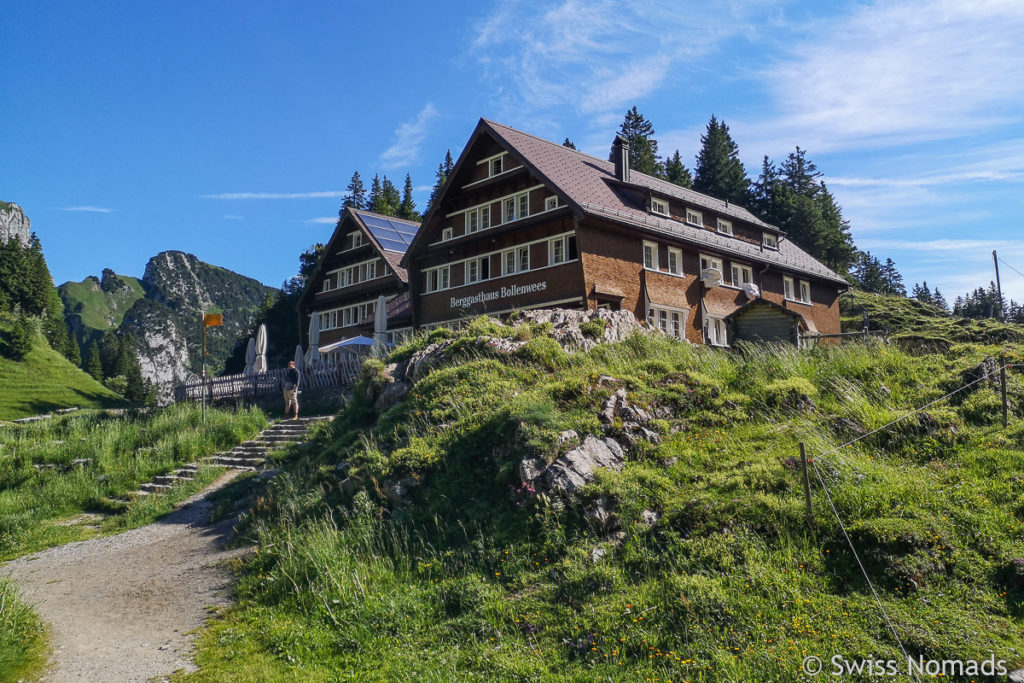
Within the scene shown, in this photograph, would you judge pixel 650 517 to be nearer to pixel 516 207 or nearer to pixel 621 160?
pixel 516 207

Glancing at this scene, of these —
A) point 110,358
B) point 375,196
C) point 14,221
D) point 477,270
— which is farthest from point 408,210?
point 14,221

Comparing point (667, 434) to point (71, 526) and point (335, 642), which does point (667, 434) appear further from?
point (71, 526)

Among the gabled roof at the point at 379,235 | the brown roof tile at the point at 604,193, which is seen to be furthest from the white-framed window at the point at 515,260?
the gabled roof at the point at 379,235

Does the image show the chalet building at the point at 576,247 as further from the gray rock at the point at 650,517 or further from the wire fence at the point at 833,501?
the gray rock at the point at 650,517

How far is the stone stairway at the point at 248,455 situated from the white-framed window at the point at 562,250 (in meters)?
11.6

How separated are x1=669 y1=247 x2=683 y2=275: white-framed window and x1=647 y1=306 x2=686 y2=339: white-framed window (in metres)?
1.93

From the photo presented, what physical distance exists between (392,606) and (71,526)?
41.6 feet

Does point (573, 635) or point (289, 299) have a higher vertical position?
point (289, 299)

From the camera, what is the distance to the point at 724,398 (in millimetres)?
11984

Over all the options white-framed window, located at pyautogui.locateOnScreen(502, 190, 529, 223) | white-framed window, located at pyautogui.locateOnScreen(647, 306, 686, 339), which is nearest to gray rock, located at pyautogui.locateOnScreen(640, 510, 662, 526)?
white-framed window, located at pyautogui.locateOnScreen(647, 306, 686, 339)

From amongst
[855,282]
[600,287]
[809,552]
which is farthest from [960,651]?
[855,282]

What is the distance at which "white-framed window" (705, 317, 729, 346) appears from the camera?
31203 mm

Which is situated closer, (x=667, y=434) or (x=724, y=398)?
(x=667, y=434)

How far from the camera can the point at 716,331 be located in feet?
104
